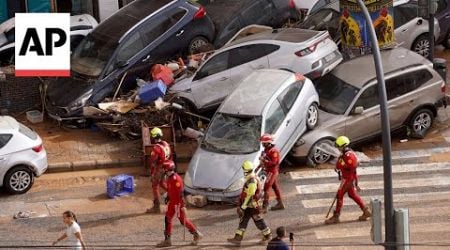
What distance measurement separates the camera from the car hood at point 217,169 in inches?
773

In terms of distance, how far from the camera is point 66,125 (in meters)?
24.3

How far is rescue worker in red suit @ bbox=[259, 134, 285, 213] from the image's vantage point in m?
19.1

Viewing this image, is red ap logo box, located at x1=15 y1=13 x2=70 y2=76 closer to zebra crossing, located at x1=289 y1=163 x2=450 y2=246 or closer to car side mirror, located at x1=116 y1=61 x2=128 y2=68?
car side mirror, located at x1=116 y1=61 x2=128 y2=68

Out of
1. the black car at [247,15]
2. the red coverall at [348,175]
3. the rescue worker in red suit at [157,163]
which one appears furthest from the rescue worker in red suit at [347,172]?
the black car at [247,15]

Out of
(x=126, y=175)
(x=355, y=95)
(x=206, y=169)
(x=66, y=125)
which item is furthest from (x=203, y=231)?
(x=66, y=125)

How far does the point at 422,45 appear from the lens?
86.4ft

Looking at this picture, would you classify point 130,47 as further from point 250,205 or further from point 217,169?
point 250,205

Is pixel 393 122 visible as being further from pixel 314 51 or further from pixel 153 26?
pixel 153 26

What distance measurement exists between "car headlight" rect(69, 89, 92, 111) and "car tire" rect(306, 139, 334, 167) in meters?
5.34

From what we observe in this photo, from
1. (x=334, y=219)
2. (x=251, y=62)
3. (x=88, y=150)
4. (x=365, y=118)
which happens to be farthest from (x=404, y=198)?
(x=88, y=150)

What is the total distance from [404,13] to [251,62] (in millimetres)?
4600

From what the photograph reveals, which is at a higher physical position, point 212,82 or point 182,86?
point 212,82

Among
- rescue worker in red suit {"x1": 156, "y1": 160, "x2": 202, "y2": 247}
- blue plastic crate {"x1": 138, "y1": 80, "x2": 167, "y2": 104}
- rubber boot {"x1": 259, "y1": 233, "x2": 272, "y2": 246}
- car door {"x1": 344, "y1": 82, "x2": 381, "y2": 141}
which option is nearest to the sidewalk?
blue plastic crate {"x1": 138, "y1": 80, "x2": 167, "y2": 104}

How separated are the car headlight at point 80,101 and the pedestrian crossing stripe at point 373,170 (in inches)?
204
